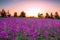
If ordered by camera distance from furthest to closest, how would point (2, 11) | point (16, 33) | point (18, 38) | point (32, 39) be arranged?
point (2, 11) < point (16, 33) < point (18, 38) < point (32, 39)

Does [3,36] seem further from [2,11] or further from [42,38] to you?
[2,11]

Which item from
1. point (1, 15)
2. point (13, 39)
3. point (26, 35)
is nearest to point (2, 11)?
point (1, 15)

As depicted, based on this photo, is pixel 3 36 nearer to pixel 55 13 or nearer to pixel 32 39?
pixel 32 39

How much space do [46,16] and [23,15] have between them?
95 centimetres

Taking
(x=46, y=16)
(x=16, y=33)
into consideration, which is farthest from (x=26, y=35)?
(x=46, y=16)

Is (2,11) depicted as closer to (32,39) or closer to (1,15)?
(1,15)

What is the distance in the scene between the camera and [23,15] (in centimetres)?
762

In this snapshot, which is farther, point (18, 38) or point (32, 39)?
point (18, 38)

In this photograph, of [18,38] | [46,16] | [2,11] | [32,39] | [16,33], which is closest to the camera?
[32,39]

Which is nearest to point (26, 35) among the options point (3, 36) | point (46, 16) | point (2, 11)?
point (3, 36)

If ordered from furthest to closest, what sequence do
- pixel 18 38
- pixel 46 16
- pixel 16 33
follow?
pixel 46 16 < pixel 16 33 < pixel 18 38

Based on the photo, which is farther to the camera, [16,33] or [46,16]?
[46,16]

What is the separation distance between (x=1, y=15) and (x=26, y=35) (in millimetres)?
4569

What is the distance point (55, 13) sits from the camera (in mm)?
7258
